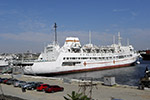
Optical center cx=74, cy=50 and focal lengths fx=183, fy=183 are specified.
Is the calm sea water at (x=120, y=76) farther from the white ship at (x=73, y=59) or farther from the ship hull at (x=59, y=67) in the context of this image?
the white ship at (x=73, y=59)

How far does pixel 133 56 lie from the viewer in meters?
68.3

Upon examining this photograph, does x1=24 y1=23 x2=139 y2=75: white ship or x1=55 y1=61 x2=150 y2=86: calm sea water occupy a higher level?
x1=24 y1=23 x2=139 y2=75: white ship

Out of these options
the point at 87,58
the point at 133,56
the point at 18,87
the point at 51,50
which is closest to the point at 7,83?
the point at 18,87

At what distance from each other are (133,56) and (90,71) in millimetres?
25566

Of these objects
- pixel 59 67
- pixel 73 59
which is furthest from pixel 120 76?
pixel 59 67

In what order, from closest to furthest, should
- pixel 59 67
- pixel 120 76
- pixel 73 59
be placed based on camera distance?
pixel 120 76 < pixel 59 67 < pixel 73 59

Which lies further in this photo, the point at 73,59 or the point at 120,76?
the point at 73,59

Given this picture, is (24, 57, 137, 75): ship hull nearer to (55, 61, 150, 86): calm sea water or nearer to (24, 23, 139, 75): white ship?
(24, 23, 139, 75): white ship

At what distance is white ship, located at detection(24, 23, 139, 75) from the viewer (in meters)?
40.6

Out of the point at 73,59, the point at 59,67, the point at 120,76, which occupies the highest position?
the point at 73,59

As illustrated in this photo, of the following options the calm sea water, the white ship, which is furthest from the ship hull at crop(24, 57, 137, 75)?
the calm sea water

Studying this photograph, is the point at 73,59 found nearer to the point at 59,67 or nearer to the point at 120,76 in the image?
the point at 59,67

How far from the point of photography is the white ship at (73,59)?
4059cm

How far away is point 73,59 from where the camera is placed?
46062 millimetres
